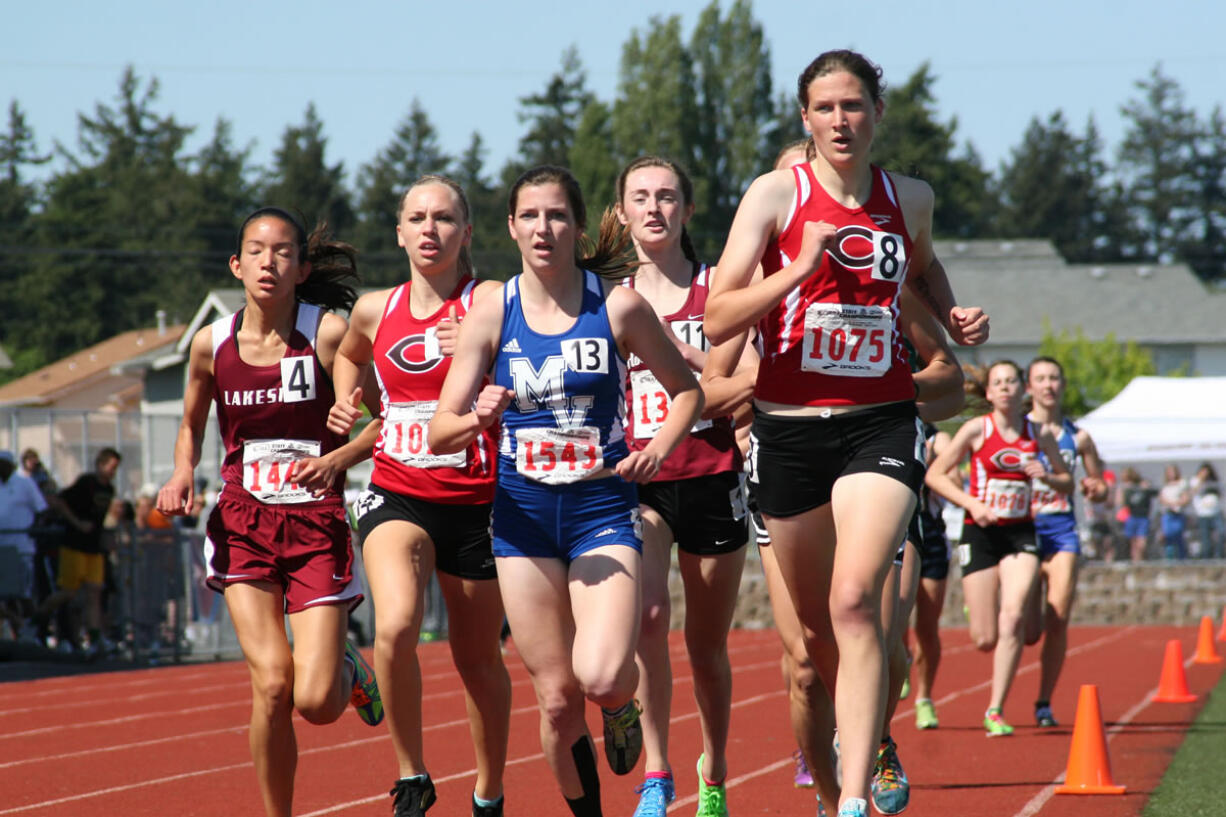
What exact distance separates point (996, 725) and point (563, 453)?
6.07 metres

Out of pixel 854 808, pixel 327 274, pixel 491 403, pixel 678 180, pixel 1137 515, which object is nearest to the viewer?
pixel 854 808

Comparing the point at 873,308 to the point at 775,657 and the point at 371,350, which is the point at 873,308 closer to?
the point at 371,350

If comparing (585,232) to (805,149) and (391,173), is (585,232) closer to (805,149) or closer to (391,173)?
(805,149)

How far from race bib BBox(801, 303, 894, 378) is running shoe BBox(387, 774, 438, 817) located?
211 cm

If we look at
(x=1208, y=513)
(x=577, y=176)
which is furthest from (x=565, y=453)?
(x=577, y=176)

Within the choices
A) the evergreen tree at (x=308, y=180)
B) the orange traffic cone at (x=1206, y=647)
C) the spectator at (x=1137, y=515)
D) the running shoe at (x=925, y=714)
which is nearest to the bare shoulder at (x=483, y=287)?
the running shoe at (x=925, y=714)

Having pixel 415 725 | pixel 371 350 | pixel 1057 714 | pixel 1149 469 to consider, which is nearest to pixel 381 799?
pixel 415 725

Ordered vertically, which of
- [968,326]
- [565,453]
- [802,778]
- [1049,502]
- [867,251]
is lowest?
[802,778]

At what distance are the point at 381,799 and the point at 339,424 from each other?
2.67m

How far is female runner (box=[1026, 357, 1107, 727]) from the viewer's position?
11.1m

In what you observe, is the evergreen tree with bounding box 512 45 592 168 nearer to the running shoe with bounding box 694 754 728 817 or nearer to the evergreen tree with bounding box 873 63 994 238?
the evergreen tree with bounding box 873 63 994 238

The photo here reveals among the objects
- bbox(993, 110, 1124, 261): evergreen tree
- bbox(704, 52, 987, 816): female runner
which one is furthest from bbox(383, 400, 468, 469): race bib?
bbox(993, 110, 1124, 261): evergreen tree

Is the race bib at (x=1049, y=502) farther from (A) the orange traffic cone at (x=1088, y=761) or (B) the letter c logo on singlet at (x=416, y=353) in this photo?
(B) the letter c logo on singlet at (x=416, y=353)

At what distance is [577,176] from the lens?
200 ft
